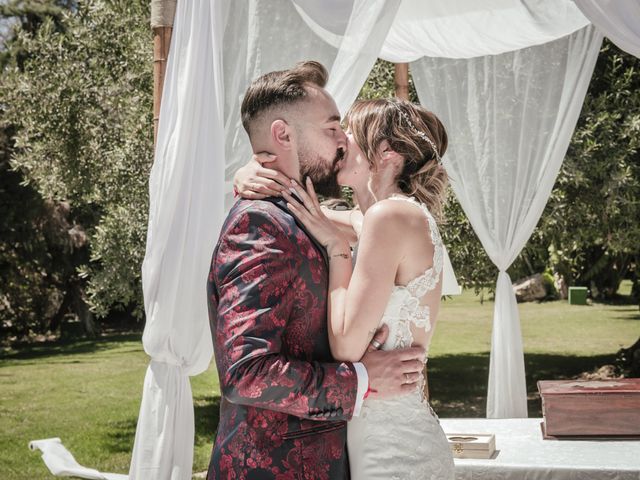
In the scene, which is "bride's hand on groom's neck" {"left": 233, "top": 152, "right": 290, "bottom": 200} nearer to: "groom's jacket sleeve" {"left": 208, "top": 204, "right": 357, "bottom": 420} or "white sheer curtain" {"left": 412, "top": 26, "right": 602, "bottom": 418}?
"groom's jacket sleeve" {"left": 208, "top": 204, "right": 357, "bottom": 420}

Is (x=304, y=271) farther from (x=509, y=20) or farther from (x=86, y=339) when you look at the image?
(x=86, y=339)

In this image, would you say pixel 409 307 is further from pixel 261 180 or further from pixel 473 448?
pixel 473 448

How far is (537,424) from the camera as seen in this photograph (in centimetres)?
411

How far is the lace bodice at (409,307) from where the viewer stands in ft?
7.30

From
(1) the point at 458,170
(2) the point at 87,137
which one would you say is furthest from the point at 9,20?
(1) the point at 458,170

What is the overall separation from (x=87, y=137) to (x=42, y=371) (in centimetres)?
457

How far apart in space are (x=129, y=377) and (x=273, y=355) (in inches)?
413

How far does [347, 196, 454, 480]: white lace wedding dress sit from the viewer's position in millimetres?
2217

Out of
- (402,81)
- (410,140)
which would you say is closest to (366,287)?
(410,140)

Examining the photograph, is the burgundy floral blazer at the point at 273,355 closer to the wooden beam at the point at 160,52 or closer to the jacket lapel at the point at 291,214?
the jacket lapel at the point at 291,214

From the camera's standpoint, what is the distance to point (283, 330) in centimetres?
182

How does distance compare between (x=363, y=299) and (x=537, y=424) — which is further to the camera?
(x=537, y=424)

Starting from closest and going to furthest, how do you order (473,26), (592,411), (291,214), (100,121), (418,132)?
(291,214) → (418,132) → (592,411) → (473,26) → (100,121)

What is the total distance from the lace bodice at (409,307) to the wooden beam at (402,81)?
259 cm
